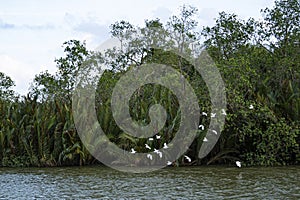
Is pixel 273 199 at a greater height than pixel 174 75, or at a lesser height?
lesser

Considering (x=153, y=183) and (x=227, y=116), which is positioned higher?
(x=227, y=116)

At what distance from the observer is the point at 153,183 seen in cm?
671

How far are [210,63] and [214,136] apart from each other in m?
1.42

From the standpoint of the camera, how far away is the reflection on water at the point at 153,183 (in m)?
5.85

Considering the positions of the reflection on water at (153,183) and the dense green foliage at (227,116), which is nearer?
→ the reflection on water at (153,183)

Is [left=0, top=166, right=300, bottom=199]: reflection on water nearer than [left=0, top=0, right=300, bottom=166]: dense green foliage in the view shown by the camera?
Yes

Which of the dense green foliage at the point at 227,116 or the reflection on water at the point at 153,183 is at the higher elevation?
the dense green foliage at the point at 227,116

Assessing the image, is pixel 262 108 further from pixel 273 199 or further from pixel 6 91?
pixel 6 91

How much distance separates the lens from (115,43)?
14.6m

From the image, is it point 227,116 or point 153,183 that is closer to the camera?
point 153,183

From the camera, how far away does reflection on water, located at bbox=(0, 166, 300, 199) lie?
5.85 metres

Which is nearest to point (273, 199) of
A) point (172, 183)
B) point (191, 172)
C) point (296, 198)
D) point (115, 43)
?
point (296, 198)

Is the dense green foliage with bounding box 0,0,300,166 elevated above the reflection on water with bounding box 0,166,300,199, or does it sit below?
above

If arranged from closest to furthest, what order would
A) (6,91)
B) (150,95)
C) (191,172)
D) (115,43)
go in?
(191,172) < (150,95) < (115,43) < (6,91)
